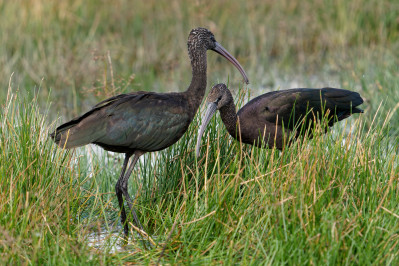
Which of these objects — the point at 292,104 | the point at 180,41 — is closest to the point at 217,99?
the point at 292,104

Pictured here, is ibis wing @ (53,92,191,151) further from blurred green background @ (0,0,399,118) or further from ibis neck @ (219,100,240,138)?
blurred green background @ (0,0,399,118)

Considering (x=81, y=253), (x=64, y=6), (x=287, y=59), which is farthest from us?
(x=287, y=59)

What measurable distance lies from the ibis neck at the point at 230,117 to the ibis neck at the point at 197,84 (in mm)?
185

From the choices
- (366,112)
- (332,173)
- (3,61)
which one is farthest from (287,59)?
(332,173)

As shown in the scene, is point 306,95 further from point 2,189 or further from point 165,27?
point 165,27

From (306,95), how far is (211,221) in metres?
1.75

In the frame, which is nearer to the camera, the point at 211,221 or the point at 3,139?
the point at 211,221

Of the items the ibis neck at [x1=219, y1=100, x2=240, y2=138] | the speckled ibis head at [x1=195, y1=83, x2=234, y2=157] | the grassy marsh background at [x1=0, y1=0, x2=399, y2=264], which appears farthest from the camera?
the ibis neck at [x1=219, y1=100, x2=240, y2=138]

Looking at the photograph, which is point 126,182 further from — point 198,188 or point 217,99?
point 217,99

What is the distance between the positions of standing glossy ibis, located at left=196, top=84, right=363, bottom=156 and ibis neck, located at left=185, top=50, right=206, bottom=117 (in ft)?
0.26

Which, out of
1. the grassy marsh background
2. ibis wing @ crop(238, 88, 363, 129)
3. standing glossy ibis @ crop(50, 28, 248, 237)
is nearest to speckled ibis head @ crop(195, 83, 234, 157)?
standing glossy ibis @ crop(50, 28, 248, 237)

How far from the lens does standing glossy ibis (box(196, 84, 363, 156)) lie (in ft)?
15.7

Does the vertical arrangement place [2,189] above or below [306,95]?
below

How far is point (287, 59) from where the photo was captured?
9.65 m
